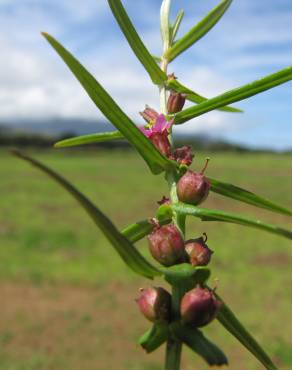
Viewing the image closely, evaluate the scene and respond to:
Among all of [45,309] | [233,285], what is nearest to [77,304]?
[45,309]

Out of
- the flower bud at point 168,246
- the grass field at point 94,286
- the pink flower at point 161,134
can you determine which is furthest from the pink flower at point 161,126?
the grass field at point 94,286

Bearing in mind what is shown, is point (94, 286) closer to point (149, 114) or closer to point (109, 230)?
point (149, 114)

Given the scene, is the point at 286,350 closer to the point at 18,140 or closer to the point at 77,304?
the point at 77,304

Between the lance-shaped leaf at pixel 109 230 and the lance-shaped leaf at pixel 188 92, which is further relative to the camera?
the lance-shaped leaf at pixel 188 92

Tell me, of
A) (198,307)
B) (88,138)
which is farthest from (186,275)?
(88,138)

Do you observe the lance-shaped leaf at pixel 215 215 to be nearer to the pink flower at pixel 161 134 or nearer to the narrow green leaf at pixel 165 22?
the pink flower at pixel 161 134

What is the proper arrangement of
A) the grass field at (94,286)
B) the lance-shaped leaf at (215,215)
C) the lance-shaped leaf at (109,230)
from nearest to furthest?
the lance-shaped leaf at (109,230) < the lance-shaped leaf at (215,215) < the grass field at (94,286)
